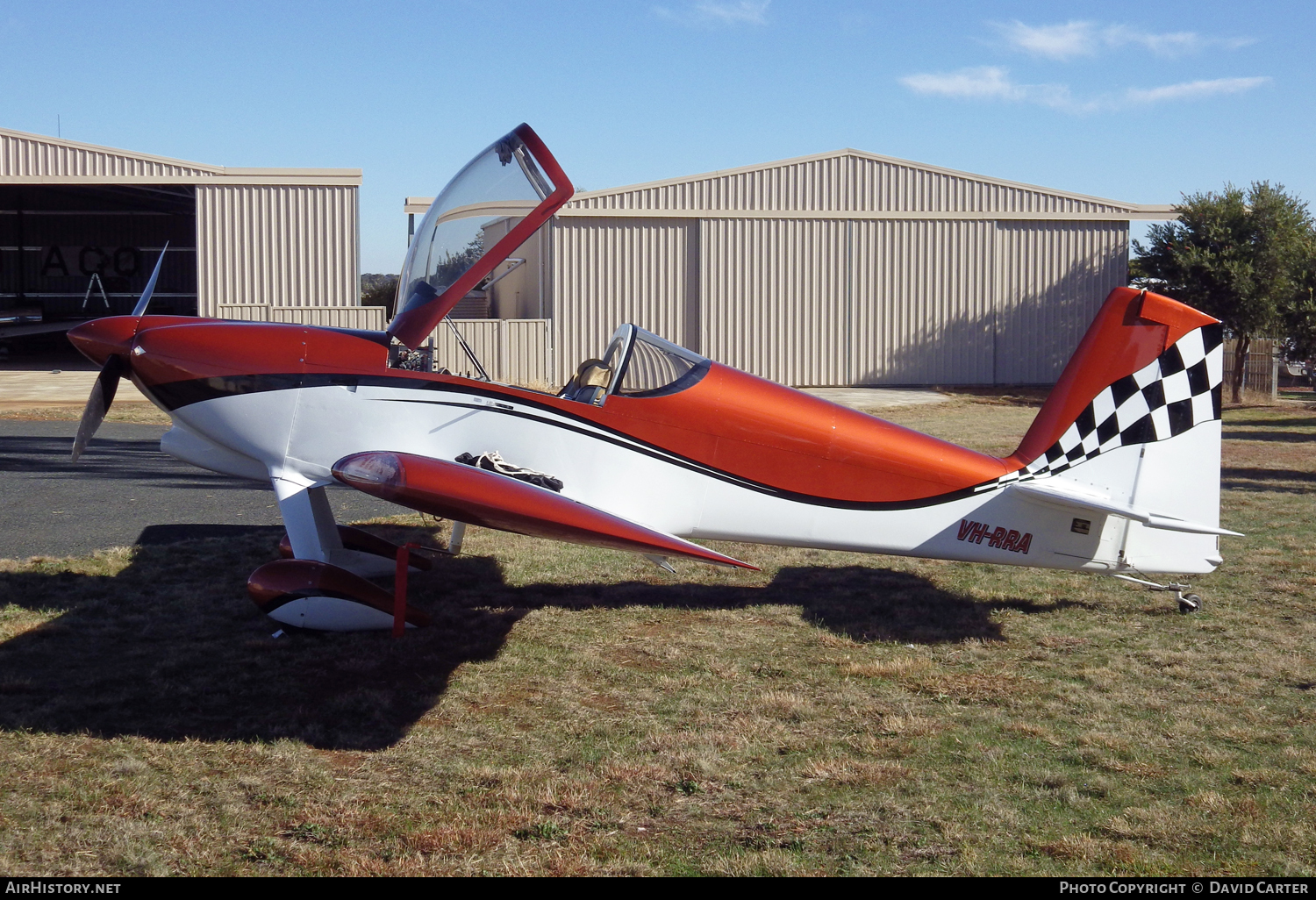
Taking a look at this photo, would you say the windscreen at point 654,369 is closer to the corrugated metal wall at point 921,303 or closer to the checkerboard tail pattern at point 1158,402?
the checkerboard tail pattern at point 1158,402

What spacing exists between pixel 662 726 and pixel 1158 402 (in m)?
3.83

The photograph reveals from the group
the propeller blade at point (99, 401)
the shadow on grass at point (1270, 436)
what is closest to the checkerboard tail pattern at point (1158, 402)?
the propeller blade at point (99, 401)

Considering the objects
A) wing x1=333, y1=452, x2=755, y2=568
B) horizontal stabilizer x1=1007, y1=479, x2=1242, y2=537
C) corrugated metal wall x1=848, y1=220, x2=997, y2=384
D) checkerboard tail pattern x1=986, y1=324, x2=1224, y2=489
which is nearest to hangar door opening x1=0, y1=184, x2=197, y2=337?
corrugated metal wall x1=848, y1=220, x2=997, y2=384

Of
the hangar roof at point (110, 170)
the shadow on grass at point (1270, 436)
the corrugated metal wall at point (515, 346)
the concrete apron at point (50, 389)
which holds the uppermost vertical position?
the hangar roof at point (110, 170)

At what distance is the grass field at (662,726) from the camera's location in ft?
11.3

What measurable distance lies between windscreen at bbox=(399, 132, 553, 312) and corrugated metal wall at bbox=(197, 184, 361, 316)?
17.5 meters

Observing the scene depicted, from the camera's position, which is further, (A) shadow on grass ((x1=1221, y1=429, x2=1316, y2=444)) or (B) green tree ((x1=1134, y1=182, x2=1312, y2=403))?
(B) green tree ((x1=1134, y1=182, x2=1312, y2=403))

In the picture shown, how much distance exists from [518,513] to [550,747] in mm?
1104

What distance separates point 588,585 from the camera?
7.30 metres

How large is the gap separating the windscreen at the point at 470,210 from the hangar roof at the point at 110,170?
17.9 meters

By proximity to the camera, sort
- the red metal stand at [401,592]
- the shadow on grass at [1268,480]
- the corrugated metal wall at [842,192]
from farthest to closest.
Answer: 1. the corrugated metal wall at [842,192]
2. the shadow on grass at [1268,480]
3. the red metal stand at [401,592]

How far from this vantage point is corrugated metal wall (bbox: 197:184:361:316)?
73.6 feet

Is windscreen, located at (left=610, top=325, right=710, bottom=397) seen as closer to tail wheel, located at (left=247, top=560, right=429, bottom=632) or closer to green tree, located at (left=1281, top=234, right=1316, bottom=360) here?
tail wheel, located at (left=247, top=560, right=429, bottom=632)

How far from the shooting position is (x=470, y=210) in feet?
19.8
